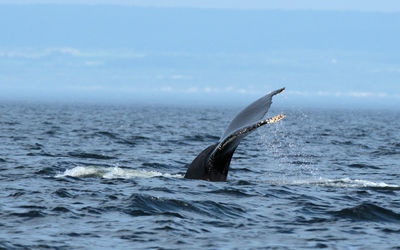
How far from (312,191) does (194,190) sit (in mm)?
2572

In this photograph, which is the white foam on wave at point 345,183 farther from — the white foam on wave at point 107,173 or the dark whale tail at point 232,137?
the dark whale tail at point 232,137

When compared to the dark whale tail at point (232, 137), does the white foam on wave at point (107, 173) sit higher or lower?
lower

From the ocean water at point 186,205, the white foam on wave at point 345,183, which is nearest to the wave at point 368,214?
the ocean water at point 186,205

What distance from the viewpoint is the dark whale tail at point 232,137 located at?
12.8m

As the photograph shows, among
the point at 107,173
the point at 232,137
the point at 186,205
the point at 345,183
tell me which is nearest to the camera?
the point at 232,137

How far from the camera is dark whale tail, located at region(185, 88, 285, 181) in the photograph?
12.8 m

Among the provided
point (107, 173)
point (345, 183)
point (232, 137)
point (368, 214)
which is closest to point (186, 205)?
point (232, 137)

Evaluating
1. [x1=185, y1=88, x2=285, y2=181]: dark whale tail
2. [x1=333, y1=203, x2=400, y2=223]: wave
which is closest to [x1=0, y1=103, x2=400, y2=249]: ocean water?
[x1=333, y1=203, x2=400, y2=223]: wave

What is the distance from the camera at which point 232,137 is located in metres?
12.9

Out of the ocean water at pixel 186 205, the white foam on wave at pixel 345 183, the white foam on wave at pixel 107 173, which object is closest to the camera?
the ocean water at pixel 186 205

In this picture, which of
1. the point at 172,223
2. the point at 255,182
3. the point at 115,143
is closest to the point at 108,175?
the point at 255,182

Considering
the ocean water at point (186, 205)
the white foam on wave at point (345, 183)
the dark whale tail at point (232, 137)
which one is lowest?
the ocean water at point (186, 205)

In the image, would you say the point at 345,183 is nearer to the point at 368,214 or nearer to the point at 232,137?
the point at 368,214

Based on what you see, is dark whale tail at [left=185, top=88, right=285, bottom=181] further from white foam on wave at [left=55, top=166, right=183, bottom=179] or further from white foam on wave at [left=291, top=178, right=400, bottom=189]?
white foam on wave at [left=291, top=178, right=400, bottom=189]
